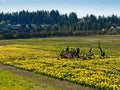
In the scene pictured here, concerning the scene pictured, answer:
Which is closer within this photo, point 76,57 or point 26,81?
point 26,81

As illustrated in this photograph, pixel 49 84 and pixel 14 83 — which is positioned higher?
pixel 14 83

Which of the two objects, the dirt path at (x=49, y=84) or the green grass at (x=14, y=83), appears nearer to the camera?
the green grass at (x=14, y=83)

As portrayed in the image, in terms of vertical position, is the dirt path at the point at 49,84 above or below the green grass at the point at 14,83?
below

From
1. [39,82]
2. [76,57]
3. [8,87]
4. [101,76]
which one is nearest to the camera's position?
[8,87]

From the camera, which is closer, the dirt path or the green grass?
the green grass

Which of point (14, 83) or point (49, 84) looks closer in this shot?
point (14, 83)

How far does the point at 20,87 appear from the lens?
37781 mm

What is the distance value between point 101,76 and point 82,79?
3.65m

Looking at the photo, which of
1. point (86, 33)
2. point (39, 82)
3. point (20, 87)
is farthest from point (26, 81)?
point (86, 33)

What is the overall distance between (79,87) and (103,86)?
255 cm

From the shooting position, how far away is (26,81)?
140ft

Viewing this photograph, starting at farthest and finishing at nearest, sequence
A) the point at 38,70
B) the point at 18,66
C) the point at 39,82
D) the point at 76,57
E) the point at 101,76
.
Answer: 1. the point at 76,57
2. the point at 18,66
3. the point at 38,70
4. the point at 101,76
5. the point at 39,82

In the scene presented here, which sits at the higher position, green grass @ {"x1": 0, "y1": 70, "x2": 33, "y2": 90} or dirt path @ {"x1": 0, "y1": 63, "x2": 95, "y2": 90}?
green grass @ {"x1": 0, "y1": 70, "x2": 33, "y2": 90}

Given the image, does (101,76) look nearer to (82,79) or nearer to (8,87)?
(82,79)
